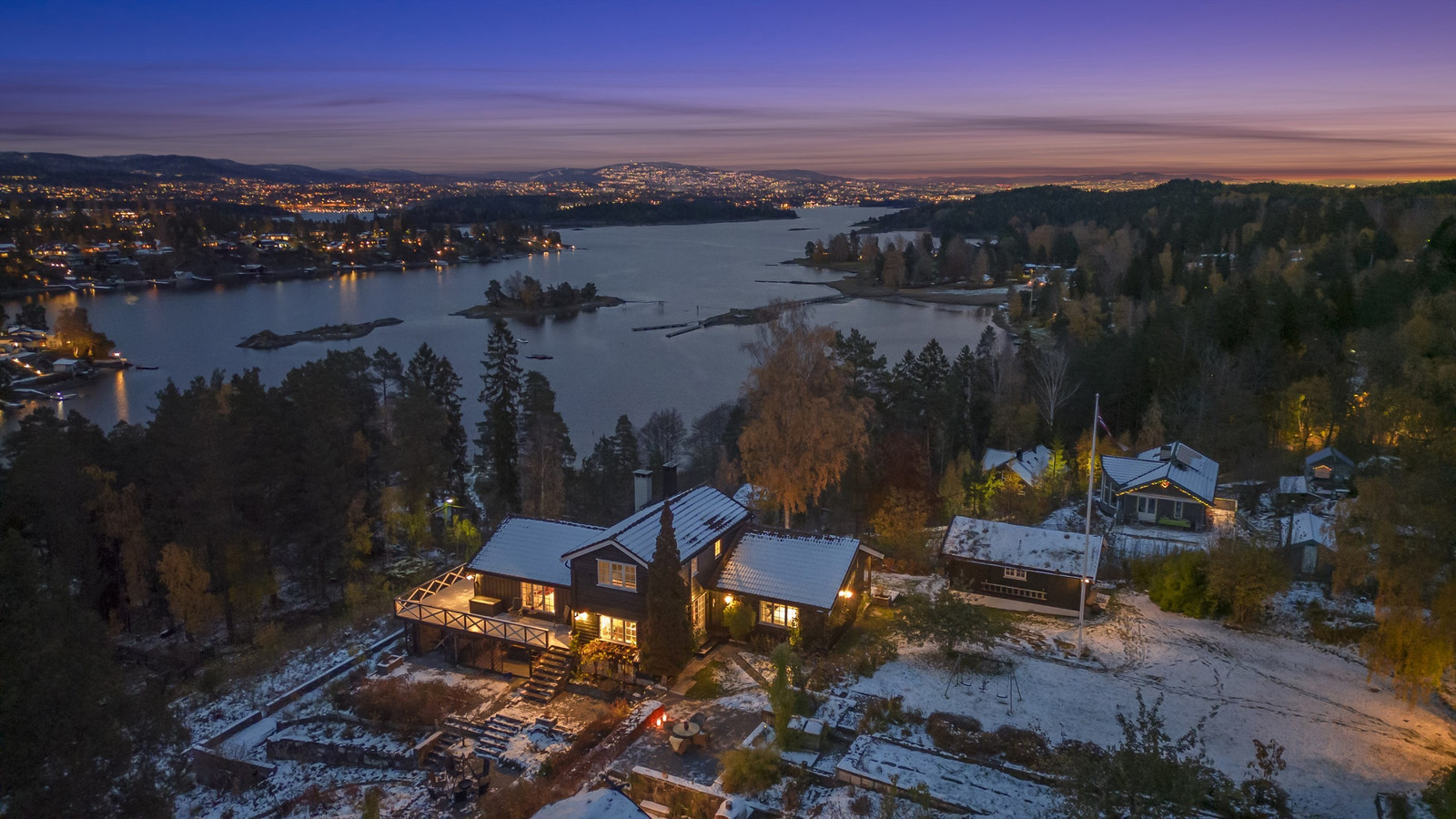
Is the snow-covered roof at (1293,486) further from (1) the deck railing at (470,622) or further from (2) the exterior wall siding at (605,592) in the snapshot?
(1) the deck railing at (470,622)

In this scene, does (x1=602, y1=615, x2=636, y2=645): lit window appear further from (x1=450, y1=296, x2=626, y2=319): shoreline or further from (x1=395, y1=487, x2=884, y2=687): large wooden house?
(x1=450, y1=296, x2=626, y2=319): shoreline

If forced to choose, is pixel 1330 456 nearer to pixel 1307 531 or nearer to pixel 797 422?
pixel 1307 531

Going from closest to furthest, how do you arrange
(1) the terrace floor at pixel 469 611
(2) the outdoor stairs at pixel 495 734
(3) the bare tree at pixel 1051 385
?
(2) the outdoor stairs at pixel 495 734 < (1) the terrace floor at pixel 469 611 < (3) the bare tree at pixel 1051 385

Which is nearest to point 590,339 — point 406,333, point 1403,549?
point 406,333

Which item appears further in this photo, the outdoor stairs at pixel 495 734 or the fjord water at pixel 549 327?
the fjord water at pixel 549 327

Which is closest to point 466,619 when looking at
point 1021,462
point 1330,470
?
point 1021,462

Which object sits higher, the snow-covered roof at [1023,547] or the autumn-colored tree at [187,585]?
the snow-covered roof at [1023,547]

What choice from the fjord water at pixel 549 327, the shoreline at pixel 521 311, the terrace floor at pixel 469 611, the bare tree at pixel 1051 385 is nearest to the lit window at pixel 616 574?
the terrace floor at pixel 469 611

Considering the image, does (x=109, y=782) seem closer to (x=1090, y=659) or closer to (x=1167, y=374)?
(x=1090, y=659)
